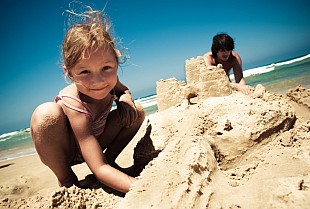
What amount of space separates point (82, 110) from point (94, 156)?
1.18 feet

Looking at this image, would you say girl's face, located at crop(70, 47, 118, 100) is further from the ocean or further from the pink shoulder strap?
the ocean

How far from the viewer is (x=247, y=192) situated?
123cm

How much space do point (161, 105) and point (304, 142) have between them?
2101mm

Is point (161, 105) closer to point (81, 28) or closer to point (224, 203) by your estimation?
point (81, 28)

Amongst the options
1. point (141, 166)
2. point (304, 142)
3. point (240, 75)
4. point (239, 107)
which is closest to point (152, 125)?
point (141, 166)

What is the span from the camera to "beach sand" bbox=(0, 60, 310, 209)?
114 centimetres

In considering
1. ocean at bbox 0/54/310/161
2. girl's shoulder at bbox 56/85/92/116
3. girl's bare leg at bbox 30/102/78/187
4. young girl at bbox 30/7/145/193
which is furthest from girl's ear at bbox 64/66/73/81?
ocean at bbox 0/54/310/161

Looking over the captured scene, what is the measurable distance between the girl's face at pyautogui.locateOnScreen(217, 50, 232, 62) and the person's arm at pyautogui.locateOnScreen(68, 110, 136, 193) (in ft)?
11.2

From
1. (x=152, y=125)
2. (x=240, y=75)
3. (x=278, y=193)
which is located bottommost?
(x=240, y=75)

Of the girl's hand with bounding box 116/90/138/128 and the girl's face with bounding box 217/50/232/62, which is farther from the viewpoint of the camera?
the girl's face with bounding box 217/50/232/62

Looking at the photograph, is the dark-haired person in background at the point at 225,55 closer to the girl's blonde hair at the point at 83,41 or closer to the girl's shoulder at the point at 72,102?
the girl's blonde hair at the point at 83,41

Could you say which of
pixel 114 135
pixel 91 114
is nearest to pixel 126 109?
pixel 114 135

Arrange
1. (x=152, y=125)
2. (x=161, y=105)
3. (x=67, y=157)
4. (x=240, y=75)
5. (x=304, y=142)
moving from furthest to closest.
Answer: (x=240, y=75)
(x=161, y=105)
(x=152, y=125)
(x=67, y=157)
(x=304, y=142)

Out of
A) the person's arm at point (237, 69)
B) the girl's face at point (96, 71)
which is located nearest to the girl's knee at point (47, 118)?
the girl's face at point (96, 71)
